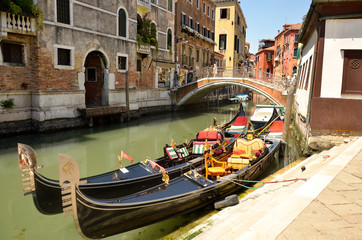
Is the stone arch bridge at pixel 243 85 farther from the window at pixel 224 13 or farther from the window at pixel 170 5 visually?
the window at pixel 224 13

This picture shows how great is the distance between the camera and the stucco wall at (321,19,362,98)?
21.5 feet

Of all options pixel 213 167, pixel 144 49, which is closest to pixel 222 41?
pixel 144 49

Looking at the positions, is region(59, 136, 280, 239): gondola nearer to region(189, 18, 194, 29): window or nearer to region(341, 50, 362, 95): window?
region(341, 50, 362, 95): window

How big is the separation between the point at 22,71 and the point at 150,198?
810 cm

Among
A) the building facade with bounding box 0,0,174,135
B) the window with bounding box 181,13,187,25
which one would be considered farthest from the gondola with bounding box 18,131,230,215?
the window with bounding box 181,13,187,25

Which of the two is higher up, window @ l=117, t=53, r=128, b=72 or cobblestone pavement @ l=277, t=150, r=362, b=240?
window @ l=117, t=53, r=128, b=72

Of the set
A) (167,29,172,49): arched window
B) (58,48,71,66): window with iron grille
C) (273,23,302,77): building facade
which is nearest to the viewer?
(58,48,71,66): window with iron grille

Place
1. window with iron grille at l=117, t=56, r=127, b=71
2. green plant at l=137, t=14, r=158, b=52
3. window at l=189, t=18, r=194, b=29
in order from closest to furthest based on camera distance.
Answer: window with iron grille at l=117, t=56, r=127, b=71
green plant at l=137, t=14, r=158, b=52
window at l=189, t=18, r=194, b=29

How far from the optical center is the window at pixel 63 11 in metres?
10.4

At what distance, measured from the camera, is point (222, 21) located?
2750 cm

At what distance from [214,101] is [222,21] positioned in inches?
320

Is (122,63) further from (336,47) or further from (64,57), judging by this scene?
(336,47)

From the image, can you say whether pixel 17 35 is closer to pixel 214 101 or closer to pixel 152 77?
pixel 152 77

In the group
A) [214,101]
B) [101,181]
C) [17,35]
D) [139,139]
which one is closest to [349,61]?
[101,181]
